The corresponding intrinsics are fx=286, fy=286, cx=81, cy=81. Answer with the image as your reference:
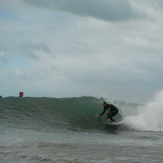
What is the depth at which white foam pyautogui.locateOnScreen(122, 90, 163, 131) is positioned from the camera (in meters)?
16.6

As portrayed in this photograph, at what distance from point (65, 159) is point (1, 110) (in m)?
11.5

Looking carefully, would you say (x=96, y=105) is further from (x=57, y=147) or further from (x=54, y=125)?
(x=57, y=147)

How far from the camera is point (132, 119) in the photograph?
682 inches

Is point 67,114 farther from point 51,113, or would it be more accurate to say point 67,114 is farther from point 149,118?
point 149,118

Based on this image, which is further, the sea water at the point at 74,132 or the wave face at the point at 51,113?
the wave face at the point at 51,113

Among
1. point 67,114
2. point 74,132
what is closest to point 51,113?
point 67,114

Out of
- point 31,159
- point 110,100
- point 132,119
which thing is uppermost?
point 110,100

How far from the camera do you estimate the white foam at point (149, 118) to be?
16.6 meters

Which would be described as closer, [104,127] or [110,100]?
[104,127]

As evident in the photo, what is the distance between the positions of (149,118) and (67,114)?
5.16 meters

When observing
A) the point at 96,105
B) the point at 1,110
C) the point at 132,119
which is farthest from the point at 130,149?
the point at 96,105

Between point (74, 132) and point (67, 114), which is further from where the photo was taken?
point (67, 114)

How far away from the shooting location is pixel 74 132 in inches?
543

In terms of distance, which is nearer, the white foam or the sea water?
the sea water
